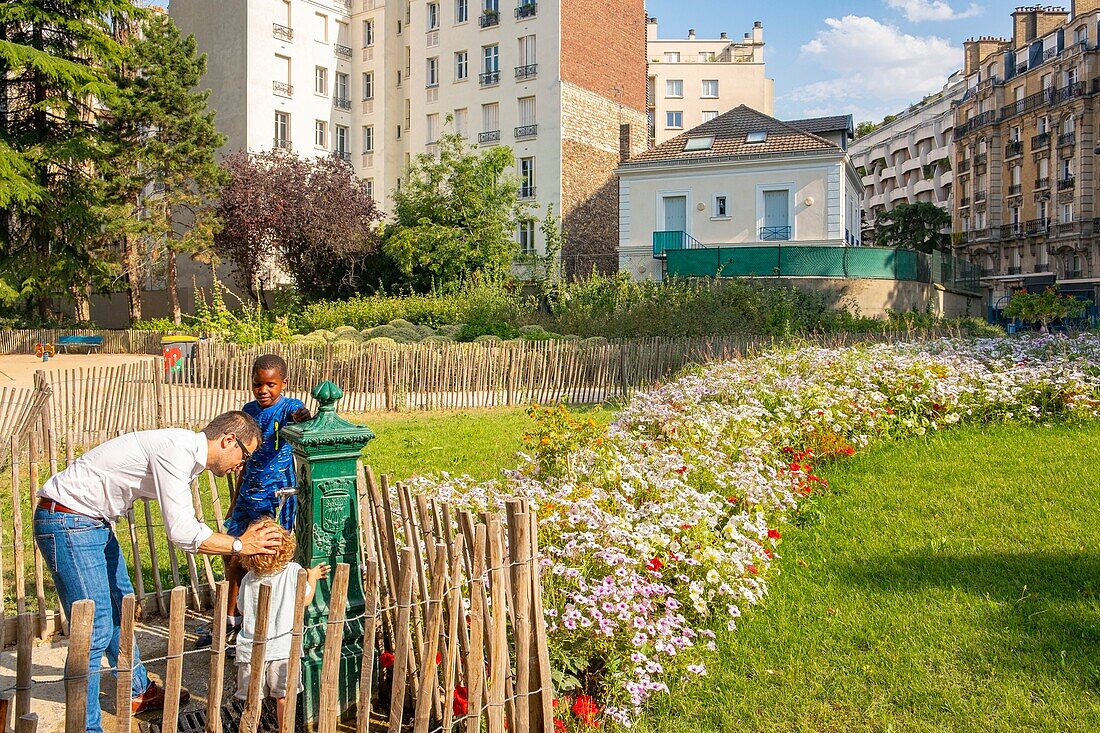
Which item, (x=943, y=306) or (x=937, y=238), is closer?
(x=943, y=306)

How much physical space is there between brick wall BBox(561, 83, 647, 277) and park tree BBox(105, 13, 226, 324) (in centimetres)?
1483

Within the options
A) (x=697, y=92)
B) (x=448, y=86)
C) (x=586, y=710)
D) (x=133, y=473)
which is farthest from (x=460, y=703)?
(x=697, y=92)

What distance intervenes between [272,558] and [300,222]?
1363 inches

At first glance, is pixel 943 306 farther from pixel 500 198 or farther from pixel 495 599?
pixel 495 599

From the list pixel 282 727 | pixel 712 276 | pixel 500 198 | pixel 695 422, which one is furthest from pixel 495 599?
pixel 500 198

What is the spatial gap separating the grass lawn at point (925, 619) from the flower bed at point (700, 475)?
25cm

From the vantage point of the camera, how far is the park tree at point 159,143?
1382 inches

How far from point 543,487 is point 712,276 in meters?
22.7

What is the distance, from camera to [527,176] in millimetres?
42188

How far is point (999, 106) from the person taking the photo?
7000 cm

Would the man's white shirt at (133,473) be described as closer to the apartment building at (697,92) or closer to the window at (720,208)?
the window at (720,208)

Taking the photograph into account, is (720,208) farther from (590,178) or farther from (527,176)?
(527,176)

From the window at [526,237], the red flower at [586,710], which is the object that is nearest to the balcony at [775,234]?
the window at [526,237]

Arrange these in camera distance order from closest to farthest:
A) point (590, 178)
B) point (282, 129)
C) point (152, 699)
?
1. point (152, 699)
2. point (590, 178)
3. point (282, 129)
